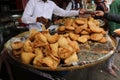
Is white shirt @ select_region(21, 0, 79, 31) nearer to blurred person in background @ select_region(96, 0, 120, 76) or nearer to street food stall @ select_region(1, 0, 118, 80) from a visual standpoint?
blurred person in background @ select_region(96, 0, 120, 76)

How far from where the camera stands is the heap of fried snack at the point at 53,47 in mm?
1899

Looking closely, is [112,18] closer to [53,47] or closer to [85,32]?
[85,32]

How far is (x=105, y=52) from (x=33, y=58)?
2.48ft

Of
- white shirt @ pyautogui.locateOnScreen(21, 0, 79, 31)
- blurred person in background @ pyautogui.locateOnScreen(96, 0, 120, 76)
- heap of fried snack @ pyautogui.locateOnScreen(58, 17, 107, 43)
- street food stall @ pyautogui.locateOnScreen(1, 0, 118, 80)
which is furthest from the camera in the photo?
white shirt @ pyautogui.locateOnScreen(21, 0, 79, 31)

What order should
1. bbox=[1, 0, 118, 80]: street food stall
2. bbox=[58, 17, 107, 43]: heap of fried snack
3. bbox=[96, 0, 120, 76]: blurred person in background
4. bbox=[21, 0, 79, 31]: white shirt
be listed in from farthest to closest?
1. bbox=[21, 0, 79, 31]: white shirt
2. bbox=[96, 0, 120, 76]: blurred person in background
3. bbox=[58, 17, 107, 43]: heap of fried snack
4. bbox=[1, 0, 118, 80]: street food stall

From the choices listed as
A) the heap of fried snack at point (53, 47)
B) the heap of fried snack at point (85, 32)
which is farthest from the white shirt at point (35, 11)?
the heap of fried snack at point (53, 47)

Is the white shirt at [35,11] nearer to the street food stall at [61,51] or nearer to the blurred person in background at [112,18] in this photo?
the blurred person in background at [112,18]

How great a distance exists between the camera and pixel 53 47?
196 cm

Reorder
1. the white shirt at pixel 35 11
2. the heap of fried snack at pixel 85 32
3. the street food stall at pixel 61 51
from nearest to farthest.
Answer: the street food stall at pixel 61 51 → the heap of fried snack at pixel 85 32 → the white shirt at pixel 35 11

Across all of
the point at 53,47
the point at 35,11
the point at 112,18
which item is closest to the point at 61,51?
the point at 53,47

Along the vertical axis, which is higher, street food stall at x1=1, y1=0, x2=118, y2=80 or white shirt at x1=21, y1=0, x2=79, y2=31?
white shirt at x1=21, y1=0, x2=79, y2=31

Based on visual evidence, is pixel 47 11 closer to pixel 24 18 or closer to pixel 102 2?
pixel 24 18

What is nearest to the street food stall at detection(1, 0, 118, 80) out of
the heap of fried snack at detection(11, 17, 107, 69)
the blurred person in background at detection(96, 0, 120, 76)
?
→ the heap of fried snack at detection(11, 17, 107, 69)

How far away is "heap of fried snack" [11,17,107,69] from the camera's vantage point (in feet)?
6.23
